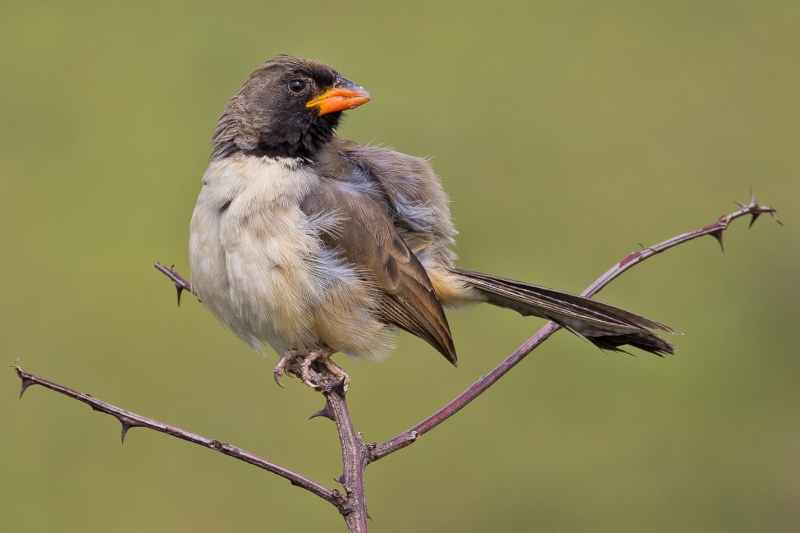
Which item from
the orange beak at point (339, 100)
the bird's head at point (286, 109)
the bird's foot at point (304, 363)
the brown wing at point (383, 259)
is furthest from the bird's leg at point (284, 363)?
the orange beak at point (339, 100)

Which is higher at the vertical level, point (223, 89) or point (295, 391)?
point (223, 89)

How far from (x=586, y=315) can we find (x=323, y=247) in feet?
3.21

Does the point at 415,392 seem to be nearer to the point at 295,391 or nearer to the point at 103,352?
the point at 295,391

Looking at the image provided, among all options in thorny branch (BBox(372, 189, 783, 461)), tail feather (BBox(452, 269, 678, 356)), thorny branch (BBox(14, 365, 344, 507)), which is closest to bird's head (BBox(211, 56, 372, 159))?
tail feather (BBox(452, 269, 678, 356))

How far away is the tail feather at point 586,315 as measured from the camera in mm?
3494

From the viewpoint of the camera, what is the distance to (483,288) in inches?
160

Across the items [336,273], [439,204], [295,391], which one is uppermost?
[439,204]

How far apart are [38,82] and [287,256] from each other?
5490 mm

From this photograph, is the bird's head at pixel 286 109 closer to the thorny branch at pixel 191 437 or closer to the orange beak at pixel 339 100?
the orange beak at pixel 339 100

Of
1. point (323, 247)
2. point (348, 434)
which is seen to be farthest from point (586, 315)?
point (348, 434)

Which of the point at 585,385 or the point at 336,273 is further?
the point at 585,385

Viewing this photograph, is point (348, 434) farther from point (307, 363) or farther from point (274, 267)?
point (274, 267)

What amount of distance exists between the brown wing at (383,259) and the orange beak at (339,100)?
0.31 meters

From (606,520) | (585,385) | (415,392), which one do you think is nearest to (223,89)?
(415,392)
